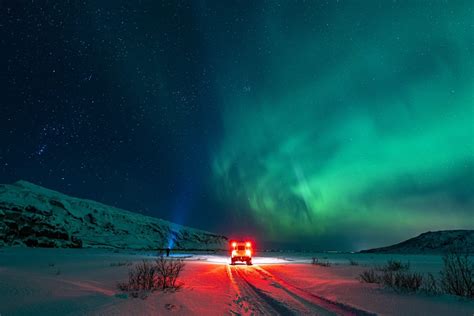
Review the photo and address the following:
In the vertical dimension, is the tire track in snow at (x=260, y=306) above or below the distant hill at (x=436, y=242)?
below

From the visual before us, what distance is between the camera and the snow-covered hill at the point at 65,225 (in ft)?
315

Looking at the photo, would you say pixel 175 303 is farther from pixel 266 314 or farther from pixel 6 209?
pixel 6 209

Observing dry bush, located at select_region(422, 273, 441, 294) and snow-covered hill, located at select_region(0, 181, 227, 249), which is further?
snow-covered hill, located at select_region(0, 181, 227, 249)

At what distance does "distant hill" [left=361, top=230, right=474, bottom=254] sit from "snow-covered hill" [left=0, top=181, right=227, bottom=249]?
104 m

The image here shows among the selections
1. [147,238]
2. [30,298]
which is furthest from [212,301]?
[147,238]

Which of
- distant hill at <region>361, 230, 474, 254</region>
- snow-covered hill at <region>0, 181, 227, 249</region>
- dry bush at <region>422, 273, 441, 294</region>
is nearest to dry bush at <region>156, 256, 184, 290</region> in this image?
dry bush at <region>422, 273, 441, 294</region>

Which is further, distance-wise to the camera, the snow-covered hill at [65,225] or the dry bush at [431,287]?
the snow-covered hill at [65,225]

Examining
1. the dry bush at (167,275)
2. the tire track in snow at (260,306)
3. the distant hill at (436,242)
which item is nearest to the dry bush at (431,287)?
the tire track in snow at (260,306)

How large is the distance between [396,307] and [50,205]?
14925 centimetres

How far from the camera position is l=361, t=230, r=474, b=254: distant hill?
110438mm

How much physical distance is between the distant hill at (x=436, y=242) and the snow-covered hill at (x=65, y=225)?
104m

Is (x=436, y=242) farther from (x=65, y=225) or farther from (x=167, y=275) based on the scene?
(x=65, y=225)

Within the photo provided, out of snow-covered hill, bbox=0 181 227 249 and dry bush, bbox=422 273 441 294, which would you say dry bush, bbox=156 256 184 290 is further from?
snow-covered hill, bbox=0 181 227 249

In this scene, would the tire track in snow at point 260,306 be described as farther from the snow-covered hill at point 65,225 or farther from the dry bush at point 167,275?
the snow-covered hill at point 65,225
